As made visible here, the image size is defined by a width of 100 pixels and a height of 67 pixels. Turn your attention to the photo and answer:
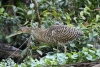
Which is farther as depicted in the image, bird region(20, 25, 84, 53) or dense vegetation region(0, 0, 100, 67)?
dense vegetation region(0, 0, 100, 67)

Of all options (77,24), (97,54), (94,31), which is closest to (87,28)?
(94,31)

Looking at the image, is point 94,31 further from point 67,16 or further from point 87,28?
point 67,16

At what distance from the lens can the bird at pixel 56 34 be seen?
628 centimetres

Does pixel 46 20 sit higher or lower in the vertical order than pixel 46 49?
higher

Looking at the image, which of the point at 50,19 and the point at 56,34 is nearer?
the point at 56,34

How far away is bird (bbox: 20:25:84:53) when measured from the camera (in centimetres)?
628

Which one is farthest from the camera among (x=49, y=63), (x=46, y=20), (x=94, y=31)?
(x=46, y=20)

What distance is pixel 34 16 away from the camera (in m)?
7.66

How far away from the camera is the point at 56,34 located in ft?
20.7

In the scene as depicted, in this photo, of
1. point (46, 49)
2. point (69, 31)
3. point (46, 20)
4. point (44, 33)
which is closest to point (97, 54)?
point (69, 31)

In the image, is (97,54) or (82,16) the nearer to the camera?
(97,54)

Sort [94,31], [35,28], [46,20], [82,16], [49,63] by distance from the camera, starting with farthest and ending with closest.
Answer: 1. [82,16]
2. [46,20]
3. [94,31]
4. [35,28]
5. [49,63]

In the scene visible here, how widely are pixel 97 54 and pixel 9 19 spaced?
11.7ft

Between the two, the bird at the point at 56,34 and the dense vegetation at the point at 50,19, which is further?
the dense vegetation at the point at 50,19
